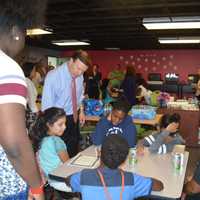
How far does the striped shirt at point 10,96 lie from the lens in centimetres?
106

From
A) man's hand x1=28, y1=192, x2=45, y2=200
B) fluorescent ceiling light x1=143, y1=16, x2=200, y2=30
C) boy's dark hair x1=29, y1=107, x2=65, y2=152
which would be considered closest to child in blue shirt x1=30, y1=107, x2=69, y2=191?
boy's dark hair x1=29, y1=107, x2=65, y2=152

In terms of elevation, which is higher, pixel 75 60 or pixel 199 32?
pixel 199 32

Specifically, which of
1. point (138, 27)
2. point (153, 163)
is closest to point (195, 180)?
point (153, 163)

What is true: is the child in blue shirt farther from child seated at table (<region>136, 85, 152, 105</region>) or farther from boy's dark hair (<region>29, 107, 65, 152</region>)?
child seated at table (<region>136, 85, 152, 105</region>)

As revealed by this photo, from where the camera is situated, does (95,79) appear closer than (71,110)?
No

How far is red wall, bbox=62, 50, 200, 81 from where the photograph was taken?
14.3m

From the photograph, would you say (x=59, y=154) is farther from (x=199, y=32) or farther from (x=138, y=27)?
(x=199, y=32)

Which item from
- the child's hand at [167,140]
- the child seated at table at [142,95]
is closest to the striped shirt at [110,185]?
the child's hand at [167,140]

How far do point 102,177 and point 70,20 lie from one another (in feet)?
20.2

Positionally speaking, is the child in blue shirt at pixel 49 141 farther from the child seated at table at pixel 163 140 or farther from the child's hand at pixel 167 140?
the child's hand at pixel 167 140

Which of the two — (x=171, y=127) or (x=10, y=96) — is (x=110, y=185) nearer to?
(x=10, y=96)

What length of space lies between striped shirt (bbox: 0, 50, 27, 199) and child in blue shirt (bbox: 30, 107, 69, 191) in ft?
5.02

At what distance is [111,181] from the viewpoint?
1892 mm

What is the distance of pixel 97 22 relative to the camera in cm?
789
